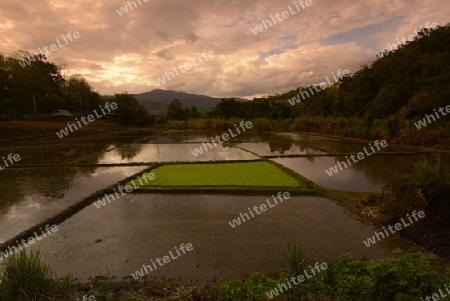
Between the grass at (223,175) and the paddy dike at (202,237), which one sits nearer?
the paddy dike at (202,237)

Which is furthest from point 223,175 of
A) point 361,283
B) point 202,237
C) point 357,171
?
point 361,283

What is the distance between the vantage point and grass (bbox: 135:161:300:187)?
9.23 m

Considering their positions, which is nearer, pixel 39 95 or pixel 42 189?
pixel 42 189

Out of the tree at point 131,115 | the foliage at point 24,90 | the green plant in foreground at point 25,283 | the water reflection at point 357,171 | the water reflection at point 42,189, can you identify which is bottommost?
the water reflection at point 357,171

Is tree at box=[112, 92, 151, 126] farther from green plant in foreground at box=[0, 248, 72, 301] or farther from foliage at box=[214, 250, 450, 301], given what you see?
foliage at box=[214, 250, 450, 301]

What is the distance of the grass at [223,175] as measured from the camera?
9234 mm

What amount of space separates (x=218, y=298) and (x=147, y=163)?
10.5 meters

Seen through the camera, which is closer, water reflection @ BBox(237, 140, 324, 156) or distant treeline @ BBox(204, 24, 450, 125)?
water reflection @ BBox(237, 140, 324, 156)

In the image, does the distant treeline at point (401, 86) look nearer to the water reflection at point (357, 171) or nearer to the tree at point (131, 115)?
the water reflection at point (357, 171)

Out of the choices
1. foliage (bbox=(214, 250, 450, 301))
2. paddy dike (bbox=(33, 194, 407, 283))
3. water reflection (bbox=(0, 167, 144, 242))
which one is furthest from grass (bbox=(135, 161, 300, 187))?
foliage (bbox=(214, 250, 450, 301))

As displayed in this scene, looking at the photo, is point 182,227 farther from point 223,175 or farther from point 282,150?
point 282,150

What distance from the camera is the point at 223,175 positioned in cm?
1041

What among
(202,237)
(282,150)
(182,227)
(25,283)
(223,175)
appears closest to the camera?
(25,283)

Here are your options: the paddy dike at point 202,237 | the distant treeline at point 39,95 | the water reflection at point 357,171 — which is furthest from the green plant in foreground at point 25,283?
the distant treeline at point 39,95
